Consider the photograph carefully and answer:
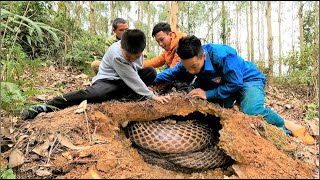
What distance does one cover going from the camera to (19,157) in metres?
2.45

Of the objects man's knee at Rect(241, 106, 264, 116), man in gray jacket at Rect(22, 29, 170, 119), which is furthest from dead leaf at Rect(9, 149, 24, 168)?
man's knee at Rect(241, 106, 264, 116)

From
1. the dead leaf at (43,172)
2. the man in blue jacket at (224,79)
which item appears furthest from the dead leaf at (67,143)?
the man in blue jacket at (224,79)

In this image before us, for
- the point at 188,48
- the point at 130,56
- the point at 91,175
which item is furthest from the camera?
the point at 130,56

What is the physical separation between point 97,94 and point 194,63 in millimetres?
1105

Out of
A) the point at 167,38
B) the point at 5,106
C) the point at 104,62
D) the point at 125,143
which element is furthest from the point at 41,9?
the point at 125,143

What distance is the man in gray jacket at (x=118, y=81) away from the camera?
3342 millimetres

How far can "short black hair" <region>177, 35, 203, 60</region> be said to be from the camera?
128 inches

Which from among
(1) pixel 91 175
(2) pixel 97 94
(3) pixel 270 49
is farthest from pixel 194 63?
(3) pixel 270 49

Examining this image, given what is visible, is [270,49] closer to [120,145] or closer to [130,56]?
[130,56]

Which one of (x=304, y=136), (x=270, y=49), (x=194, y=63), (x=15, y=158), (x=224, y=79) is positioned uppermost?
(x=194, y=63)

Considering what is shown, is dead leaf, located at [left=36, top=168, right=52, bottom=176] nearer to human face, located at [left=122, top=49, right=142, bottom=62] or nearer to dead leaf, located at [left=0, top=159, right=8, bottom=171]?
dead leaf, located at [left=0, top=159, right=8, bottom=171]

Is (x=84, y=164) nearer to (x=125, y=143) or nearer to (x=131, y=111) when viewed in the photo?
(x=125, y=143)

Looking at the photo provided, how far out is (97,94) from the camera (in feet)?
11.5

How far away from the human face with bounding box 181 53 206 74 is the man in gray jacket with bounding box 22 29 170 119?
0.45 m
